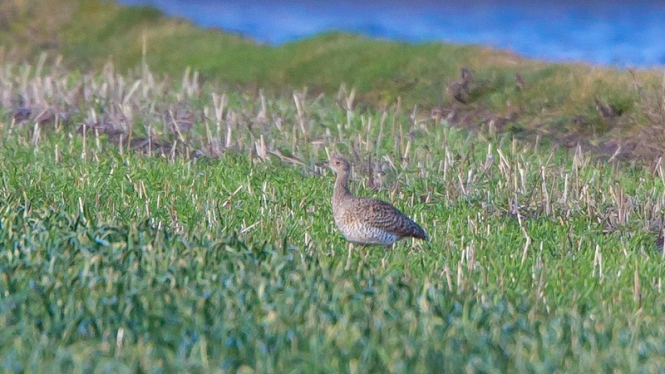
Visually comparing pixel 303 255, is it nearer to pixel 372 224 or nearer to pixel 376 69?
pixel 372 224

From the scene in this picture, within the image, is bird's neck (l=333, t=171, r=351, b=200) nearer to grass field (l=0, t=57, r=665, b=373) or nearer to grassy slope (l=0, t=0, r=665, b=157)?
grass field (l=0, t=57, r=665, b=373)

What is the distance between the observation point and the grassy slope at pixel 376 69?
1453cm

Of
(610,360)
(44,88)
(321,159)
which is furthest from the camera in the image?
(44,88)

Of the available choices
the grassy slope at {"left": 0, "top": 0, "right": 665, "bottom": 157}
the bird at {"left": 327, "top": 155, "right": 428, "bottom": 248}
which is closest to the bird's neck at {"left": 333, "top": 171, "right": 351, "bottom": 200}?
the bird at {"left": 327, "top": 155, "right": 428, "bottom": 248}

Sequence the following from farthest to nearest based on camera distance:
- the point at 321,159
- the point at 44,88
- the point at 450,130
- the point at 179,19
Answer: the point at 179,19 → the point at 44,88 → the point at 450,130 → the point at 321,159

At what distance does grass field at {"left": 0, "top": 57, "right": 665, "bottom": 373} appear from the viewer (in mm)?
5137

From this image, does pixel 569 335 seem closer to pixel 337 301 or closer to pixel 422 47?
pixel 337 301

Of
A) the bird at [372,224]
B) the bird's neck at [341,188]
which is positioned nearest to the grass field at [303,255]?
the bird at [372,224]

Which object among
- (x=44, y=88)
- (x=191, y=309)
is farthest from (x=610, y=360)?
(x=44, y=88)

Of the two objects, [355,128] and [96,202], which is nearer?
[96,202]

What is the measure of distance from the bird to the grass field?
0.12 m

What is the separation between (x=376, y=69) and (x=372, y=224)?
13363 millimetres

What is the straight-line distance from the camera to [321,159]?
1151cm

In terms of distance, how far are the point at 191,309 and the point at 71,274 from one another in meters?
0.74
